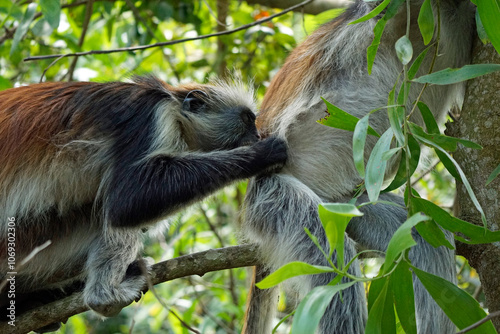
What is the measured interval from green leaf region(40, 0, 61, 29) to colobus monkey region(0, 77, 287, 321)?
451 millimetres

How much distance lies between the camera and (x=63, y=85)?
12.7 ft

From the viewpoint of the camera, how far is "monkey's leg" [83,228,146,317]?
143 inches

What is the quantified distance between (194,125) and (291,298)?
135cm

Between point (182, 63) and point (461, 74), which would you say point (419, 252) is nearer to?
point (461, 74)

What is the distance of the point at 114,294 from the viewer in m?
3.66

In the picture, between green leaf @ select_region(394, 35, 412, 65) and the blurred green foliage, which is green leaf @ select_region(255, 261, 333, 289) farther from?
the blurred green foliage

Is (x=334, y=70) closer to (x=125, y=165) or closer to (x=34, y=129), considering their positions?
(x=125, y=165)

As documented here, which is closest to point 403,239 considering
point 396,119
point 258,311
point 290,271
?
point 290,271

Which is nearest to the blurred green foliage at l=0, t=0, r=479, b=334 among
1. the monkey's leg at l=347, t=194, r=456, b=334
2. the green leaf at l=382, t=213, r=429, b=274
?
the monkey's leg at l=347, t=194, r=456, b=334

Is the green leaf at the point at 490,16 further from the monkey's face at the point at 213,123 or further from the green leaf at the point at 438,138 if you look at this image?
the monkey's face at the point at 213,123

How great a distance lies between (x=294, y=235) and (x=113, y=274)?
116 cm

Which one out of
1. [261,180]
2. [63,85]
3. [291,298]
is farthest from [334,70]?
[63,85]

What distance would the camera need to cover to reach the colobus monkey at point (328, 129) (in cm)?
362

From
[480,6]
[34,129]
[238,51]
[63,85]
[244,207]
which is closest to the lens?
[480,6]
